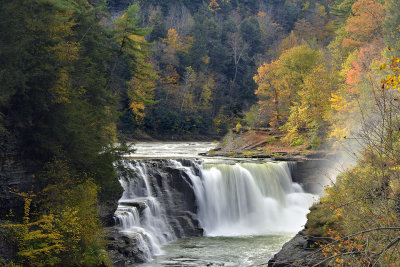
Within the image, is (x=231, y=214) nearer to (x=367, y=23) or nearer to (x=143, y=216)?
(x=143, y=216)

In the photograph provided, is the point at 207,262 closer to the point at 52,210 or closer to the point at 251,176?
the point at 52,210

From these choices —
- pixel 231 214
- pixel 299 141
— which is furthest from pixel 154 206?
pixel 299 141

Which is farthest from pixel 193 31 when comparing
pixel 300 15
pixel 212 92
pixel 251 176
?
pixel 251 176

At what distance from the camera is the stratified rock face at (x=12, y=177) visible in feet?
42.1

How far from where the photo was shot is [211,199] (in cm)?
2233

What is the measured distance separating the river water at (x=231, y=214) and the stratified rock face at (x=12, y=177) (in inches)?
188

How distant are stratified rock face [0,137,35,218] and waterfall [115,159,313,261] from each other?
218 inches

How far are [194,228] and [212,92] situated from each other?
1787 inches

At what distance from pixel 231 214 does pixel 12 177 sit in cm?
1234

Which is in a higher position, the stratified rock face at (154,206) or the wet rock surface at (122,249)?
the stratified rock face at (154,206)

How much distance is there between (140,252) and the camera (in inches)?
619

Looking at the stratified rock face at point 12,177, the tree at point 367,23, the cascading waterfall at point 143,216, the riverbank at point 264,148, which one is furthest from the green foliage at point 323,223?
the tree at point 367,23

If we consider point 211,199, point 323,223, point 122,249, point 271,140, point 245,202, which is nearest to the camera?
point 323,223

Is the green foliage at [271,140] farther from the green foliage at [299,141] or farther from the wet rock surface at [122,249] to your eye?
the wet rock surface at [122,249]
